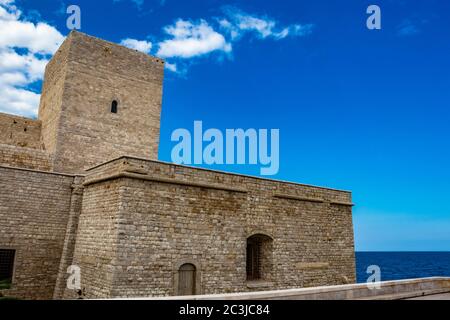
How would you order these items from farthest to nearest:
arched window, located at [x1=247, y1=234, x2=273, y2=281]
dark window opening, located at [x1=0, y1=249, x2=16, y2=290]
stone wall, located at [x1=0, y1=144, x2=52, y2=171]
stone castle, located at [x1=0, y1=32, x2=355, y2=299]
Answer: stone wall, located at [x1=0, y1=144, x2=52, y2=171]
arched window, located at [x1=247, y1=234, x2=273, y2=281]
dark window opening, located at [x1=0, y1=249, x2=16, y2=290]
stone castle, located at [x1=0, y1=32, x2=355, y2=299]

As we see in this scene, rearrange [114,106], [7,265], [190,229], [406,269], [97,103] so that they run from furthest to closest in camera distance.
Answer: [406,269], [114,106], [97,103], [7,265], [190,229]

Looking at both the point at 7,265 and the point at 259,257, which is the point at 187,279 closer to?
the point at 259,257

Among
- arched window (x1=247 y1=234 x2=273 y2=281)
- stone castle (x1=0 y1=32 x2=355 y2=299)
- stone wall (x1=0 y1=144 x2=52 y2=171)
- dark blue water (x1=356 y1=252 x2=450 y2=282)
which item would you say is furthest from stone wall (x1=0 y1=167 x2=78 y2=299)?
dark blue water (x1=356 y1=252 x2=450 y2=282)

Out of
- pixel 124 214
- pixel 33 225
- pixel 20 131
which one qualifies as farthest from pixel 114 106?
pixel 124 214

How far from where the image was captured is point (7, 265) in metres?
12.6

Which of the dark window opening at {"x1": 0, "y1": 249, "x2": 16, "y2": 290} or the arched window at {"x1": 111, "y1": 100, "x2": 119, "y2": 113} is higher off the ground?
the arched window at {"x1": 111, "y1": 100, "x2": 119, "y2": 113}

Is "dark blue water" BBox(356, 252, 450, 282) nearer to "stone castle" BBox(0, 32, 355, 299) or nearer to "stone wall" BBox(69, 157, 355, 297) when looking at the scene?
"stone wall" BBox(69, 157, 355, 297)

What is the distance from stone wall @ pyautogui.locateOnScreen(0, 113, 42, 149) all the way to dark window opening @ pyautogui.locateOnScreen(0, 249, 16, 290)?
6147 millimetres

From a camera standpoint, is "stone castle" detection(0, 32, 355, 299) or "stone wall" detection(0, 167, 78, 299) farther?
"stone wall" detection(0, 167, 78, 299)

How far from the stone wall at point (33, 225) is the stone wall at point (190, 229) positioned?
3.44 feet

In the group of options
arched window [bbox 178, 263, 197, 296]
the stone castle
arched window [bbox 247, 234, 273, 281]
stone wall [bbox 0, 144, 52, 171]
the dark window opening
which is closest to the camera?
the stone castle

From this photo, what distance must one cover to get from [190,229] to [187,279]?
1615mm

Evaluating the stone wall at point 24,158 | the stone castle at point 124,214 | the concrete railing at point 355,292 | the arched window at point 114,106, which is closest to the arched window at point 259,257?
the stone castle at point 124,214

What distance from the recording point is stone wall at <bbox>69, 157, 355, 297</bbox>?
11031 millimetres
